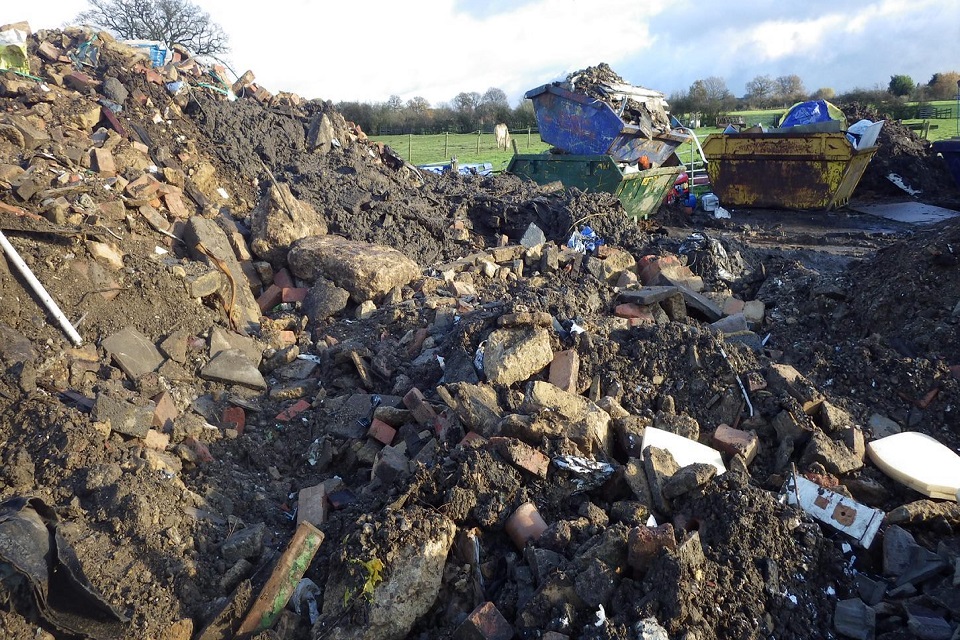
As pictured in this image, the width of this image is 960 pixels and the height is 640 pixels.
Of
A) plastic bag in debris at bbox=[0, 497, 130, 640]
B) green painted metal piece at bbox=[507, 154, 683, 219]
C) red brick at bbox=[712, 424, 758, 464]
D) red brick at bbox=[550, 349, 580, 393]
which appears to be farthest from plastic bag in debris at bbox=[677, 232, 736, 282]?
plastic bag in debris at bbox=[0, 497, 130, 640]

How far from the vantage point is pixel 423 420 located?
3773 mm

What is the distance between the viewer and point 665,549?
2.39m

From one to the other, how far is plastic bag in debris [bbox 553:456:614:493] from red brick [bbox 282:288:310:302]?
3.92 m

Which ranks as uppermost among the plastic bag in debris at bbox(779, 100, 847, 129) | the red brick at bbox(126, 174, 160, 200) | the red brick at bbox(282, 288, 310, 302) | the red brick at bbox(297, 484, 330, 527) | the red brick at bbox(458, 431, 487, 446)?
the plastic bag in debris at bbox(779, 100, 847, 129)

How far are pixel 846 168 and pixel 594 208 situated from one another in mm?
5310

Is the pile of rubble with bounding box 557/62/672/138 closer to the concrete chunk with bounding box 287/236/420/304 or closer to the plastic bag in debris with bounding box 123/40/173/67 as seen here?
the concrete chunk with bounding box 287/236/420/304

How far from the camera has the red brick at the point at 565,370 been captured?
13.0ft

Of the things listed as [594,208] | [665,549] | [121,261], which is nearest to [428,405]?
[665,549]

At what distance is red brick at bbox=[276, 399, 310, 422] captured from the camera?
4.30 metres

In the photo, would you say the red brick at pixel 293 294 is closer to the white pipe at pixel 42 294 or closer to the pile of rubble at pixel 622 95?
the white pipe at pixel 42 294

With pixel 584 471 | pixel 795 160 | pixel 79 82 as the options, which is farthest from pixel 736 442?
pixel 795 160

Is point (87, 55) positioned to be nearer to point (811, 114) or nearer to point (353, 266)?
point (353, 266)

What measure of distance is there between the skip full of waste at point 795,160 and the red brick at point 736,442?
28.8 ft

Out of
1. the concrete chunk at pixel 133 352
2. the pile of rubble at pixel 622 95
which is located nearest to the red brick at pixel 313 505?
the concrete chunk at pixel 133 352
